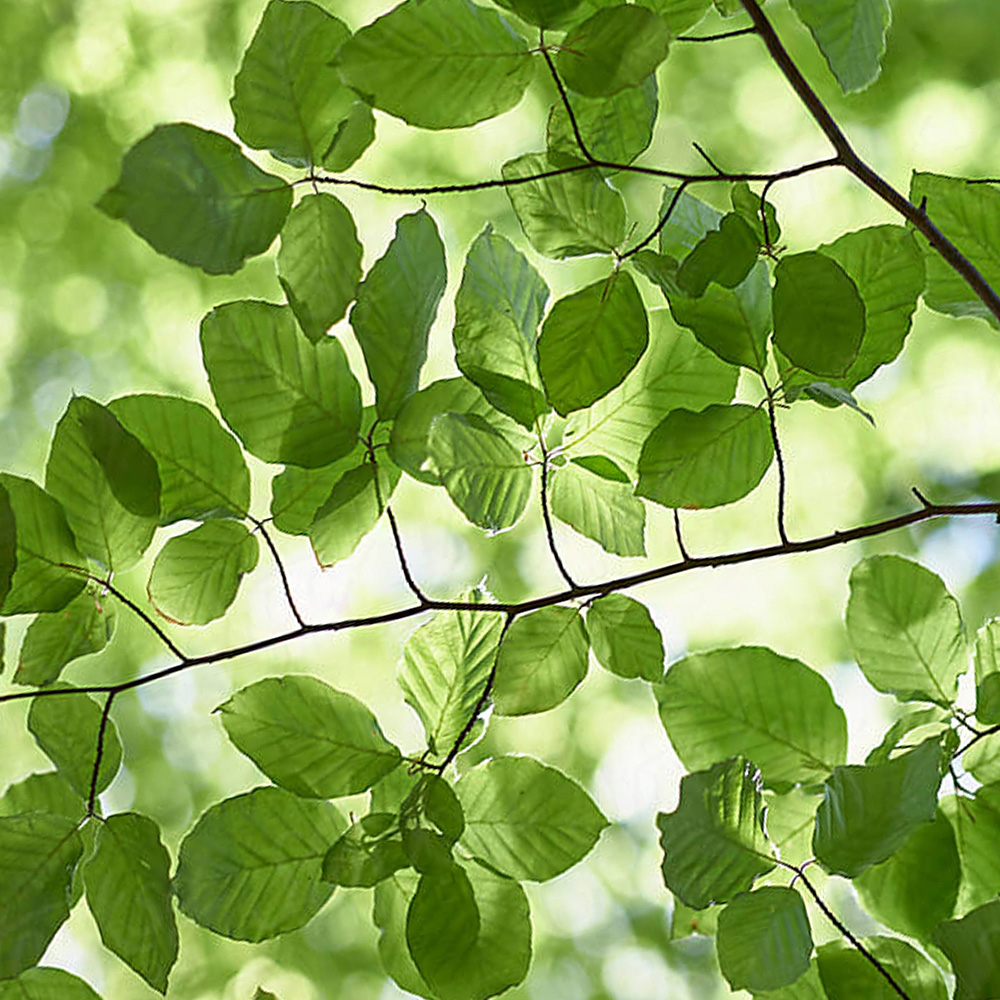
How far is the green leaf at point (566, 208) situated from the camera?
0.38 meters

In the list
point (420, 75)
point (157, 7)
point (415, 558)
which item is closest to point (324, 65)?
point (420, 75)

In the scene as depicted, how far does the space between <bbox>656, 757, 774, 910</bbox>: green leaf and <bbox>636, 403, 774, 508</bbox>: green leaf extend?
9cm

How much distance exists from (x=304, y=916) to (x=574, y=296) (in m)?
0.23

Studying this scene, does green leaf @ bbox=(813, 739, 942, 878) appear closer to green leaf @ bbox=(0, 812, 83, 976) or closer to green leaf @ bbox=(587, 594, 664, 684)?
green leaf @ bbox=(587, 594, 664, 684)

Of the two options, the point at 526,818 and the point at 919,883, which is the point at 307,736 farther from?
the point at 919,883

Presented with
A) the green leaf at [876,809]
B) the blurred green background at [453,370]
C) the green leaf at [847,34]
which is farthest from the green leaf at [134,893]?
the blurred green background at [453,370]

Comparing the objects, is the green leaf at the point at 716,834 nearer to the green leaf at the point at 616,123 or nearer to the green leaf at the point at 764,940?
the green leaf at the point at 764,940

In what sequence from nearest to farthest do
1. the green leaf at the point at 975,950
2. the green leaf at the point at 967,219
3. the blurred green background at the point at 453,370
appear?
the green leaf at the point at 975,950 < the green leaf at the point at 967,219 < the blurred green background at the point at 453,370

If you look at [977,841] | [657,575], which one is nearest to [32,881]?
[657,575]

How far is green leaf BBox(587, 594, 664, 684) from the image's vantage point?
409 mm

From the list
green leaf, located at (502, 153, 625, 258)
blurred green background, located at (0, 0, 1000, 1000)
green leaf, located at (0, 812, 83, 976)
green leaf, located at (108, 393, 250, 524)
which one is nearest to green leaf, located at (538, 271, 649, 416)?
green leaf, located at (502, 153, 625, 258)

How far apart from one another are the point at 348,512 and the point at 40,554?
0.11 meters

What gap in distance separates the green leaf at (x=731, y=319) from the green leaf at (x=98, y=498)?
0.63 ft

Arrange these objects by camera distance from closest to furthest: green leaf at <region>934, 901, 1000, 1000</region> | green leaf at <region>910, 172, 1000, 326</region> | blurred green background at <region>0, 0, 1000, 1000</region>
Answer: green leaf at <region>934, 901, 1000, 1000</region>
green leaf at <region>910, 172, 1000, 326</region>
blurred green background at <region>0, 0, 1000, 1000</region>
